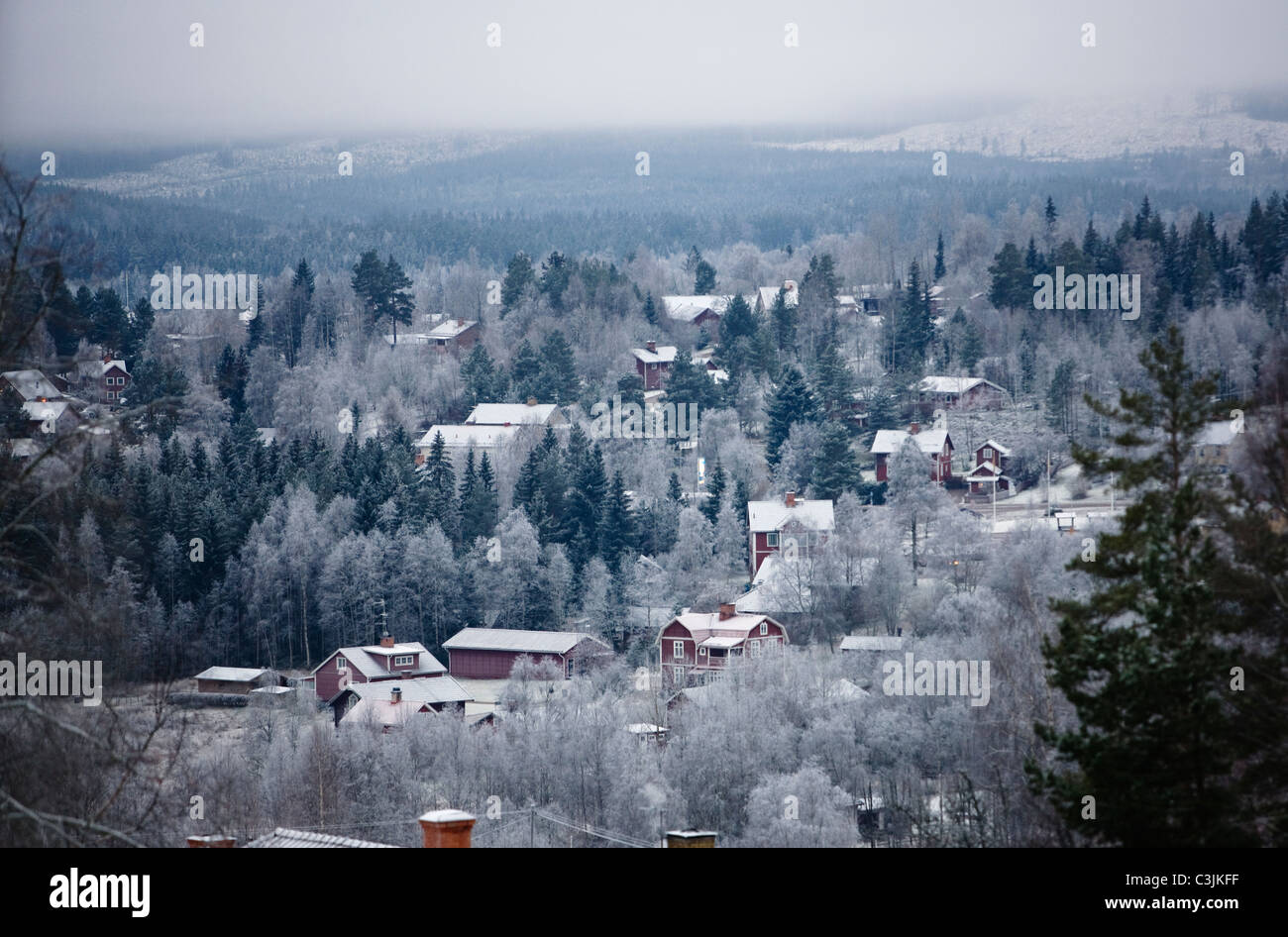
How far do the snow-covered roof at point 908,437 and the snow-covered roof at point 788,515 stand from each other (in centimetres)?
221

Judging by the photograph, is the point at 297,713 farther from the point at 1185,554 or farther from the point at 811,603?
the point at 1185,554

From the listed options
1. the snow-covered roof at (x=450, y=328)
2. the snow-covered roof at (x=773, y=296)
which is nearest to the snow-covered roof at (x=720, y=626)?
the snow-covered roof at (x=773, y=296)

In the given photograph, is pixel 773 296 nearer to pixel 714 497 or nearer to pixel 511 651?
pixel 714 497

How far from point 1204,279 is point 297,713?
18.0m

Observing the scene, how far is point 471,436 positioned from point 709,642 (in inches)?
380

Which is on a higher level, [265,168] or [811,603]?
[265,168]

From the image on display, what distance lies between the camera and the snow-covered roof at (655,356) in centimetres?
3184

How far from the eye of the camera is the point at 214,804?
48.5 feet

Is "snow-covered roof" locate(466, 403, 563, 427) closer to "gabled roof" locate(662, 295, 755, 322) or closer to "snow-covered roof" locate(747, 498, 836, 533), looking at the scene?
"snow-covered roof" locate(747, 498, 836, 533)

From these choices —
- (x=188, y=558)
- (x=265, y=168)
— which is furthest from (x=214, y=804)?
(x=265, y=168)

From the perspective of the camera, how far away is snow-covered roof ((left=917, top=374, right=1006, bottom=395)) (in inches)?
1110

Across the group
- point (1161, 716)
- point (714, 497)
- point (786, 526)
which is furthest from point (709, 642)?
point (1161, 716)

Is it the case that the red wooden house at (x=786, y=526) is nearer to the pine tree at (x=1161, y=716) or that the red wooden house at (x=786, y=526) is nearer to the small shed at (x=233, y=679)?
the small shed at (x=233, y=679)

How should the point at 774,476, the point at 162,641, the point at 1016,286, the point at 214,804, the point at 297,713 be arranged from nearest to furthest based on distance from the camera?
the point at 214,804
the point at 162,641
the point at 297,713
the point at 774,476
the point at 1016,286
